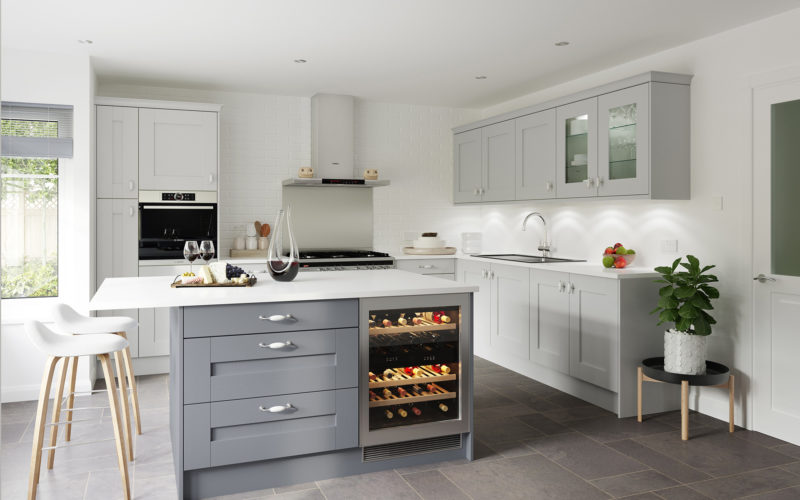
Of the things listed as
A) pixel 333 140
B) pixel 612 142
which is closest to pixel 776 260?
pixel 612 142

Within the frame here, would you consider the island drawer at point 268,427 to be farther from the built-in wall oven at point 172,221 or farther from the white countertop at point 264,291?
the built-in wall oven at point 172,221

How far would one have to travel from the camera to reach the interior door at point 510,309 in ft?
17.2

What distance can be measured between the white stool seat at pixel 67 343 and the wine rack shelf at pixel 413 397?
1.29 m

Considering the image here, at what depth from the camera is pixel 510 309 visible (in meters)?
5.47

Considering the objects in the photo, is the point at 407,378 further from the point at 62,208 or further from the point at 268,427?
the point at 62,208

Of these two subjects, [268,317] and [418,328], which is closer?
[268,317]

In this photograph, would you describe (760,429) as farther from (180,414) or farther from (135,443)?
(135,443)

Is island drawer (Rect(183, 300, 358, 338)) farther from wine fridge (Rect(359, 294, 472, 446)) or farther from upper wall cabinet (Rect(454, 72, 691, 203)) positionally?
upper wall cabinet (Rect(454, 72, 691, 203))

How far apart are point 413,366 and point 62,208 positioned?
3264 mm

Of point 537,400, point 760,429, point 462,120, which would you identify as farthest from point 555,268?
point 462,120

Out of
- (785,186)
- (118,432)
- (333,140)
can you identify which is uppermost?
(333,140)

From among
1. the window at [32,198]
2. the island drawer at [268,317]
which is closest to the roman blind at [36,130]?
the window at [32,198]

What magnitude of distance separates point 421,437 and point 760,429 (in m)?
2.25

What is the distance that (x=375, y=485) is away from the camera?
10.4 ft
